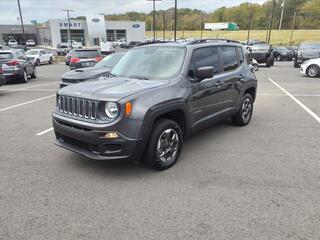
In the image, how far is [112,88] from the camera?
4199 mm

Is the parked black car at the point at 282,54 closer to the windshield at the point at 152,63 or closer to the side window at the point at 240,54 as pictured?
the side window at the point at 240,54

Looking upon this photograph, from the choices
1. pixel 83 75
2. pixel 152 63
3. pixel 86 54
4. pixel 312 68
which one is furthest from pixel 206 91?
pixel 312 68

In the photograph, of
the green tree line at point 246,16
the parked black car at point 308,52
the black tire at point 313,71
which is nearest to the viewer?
the black tire at point 313,71

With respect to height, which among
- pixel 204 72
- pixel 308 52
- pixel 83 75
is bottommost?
→ pixel 308 52

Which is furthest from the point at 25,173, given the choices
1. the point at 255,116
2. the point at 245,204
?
the point at 255,116

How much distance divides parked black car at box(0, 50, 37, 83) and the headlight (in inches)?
492

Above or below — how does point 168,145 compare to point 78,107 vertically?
below

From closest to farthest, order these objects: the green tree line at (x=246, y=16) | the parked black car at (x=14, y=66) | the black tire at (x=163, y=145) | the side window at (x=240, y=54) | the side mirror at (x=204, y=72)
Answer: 1. the black tire at (x=163, y=145)
2. the side mirror at (x=204, y=72)
3. the side window at (x=240, y=54)
4. the parked black car at (x=14, y=66)
5. the green tree line at (x=246, y=16)

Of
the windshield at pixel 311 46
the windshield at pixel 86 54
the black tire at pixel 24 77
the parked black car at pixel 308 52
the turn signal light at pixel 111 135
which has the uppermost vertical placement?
the turn signal light at pixel 111 135

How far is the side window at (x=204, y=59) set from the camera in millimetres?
4869

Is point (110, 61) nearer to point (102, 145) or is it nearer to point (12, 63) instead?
point (12, 63)

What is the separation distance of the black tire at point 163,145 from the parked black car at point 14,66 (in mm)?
12523

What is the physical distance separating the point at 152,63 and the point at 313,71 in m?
14.1

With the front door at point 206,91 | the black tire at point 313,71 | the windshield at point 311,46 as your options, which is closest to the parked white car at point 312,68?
the black tire at point 313,71
